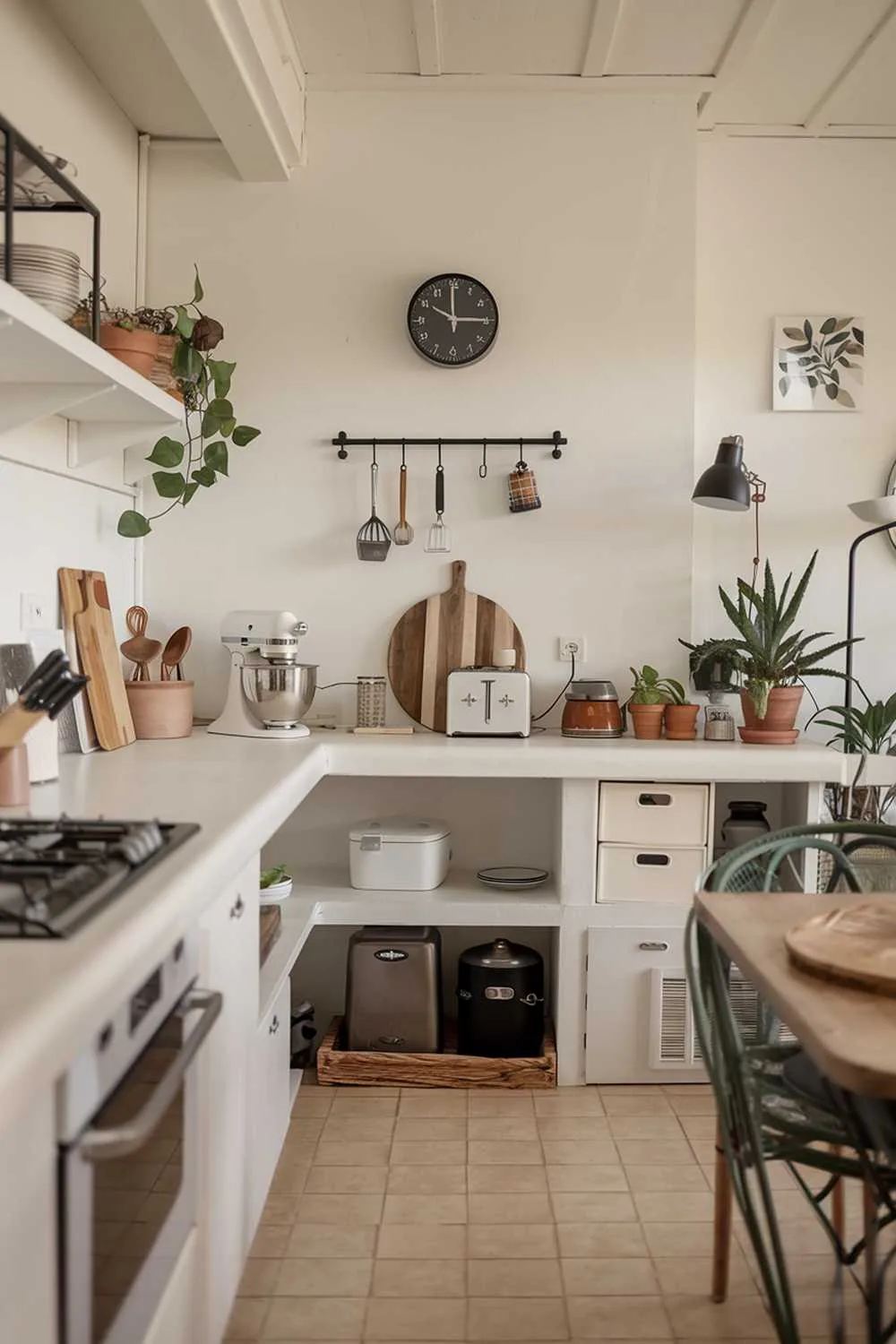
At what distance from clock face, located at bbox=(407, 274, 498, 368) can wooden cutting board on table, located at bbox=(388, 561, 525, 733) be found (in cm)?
64

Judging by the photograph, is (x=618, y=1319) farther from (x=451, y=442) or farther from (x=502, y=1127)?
(x=451, y=442)

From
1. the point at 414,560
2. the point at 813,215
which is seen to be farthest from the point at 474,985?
the point at 813,215

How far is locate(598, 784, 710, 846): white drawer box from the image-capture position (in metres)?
3.21

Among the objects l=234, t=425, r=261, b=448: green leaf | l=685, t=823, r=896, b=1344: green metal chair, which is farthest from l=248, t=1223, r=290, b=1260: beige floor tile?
l=234, t=425, r=261, b=448: green leaf

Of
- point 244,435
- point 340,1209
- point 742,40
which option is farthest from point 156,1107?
point 742,40

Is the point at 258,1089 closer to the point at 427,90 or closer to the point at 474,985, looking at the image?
the point at 474,985

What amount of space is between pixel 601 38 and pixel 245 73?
103 cm

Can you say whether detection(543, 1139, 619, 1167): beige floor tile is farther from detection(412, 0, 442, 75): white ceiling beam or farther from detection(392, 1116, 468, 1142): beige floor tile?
detection(412, 0, 442, 75): white ceiling beam

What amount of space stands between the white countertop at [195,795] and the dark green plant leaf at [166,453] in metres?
0.76

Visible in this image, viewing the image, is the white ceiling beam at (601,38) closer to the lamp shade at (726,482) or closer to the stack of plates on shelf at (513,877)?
the lamp shade at (726,482)

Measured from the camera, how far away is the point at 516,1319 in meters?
2.12

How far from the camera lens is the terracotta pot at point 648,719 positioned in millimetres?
3424

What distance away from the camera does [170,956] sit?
4.95 ft

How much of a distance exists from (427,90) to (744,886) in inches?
103
